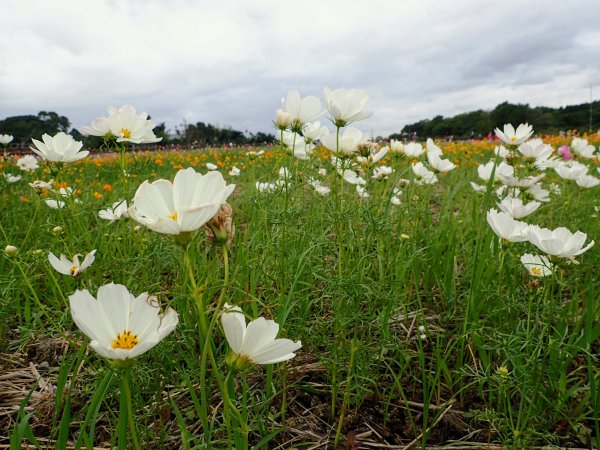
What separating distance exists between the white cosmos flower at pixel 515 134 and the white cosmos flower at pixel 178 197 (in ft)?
4.53

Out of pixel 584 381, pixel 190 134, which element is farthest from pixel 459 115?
pixel 584 381

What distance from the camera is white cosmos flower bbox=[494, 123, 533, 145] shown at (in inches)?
65.1

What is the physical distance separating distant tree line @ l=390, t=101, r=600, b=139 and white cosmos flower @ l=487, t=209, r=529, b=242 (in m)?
16.3

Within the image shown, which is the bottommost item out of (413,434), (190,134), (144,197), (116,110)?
(413,434)

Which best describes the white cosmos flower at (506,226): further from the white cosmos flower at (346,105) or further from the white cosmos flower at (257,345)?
the white cosmos flower at (257,345)

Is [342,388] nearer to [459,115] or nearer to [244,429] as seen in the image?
[244,429]

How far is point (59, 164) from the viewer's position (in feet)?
4.35

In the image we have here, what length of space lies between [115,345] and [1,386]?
2.82 ft

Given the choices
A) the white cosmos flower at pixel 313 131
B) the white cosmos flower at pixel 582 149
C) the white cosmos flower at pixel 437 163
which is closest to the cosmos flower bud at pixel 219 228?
the white cosmos flower at pixel 313 131

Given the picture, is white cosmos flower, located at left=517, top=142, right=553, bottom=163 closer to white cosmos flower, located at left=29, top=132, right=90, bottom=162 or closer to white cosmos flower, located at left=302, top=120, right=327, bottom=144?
white cosmos flower, located at left=302, top=120, right=327, bottom=144

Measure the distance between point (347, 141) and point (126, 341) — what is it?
85cm

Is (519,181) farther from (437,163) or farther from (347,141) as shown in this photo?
(347,141)

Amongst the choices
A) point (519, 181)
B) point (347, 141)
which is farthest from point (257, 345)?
point (519, 181)

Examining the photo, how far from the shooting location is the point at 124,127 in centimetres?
126
